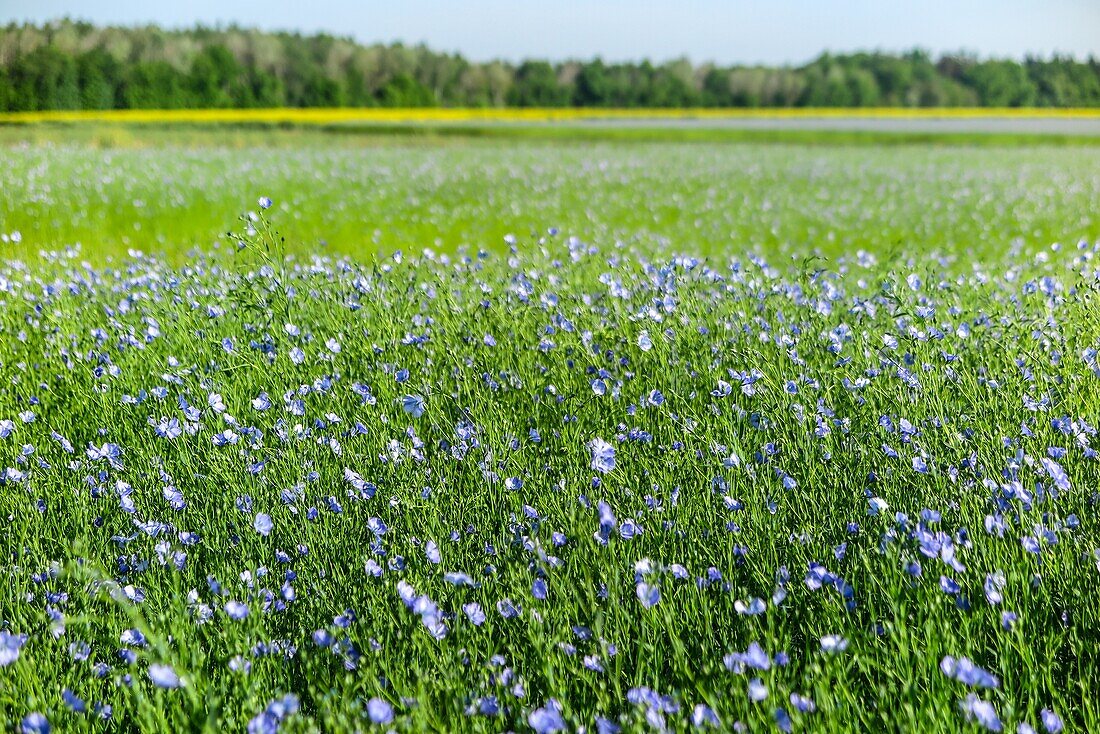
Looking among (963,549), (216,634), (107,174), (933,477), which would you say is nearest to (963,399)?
(933,477)

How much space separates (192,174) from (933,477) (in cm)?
1624

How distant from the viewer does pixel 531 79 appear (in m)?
67.6

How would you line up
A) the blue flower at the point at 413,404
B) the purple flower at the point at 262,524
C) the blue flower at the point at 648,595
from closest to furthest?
the blue flower at the point at 648,595, the purple flower at the point at 262,524, the blue flower at the point at 413,404

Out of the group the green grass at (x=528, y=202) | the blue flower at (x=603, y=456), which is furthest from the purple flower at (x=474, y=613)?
the green grass at (x=528, y=202)

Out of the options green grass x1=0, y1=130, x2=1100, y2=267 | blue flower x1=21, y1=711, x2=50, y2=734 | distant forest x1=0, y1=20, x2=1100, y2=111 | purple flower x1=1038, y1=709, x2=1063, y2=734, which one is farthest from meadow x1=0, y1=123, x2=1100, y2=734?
distant forest x1=0, y1=20, x2=1100, y2=111

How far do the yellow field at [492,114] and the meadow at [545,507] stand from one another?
42291 mm

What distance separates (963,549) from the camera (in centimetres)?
223

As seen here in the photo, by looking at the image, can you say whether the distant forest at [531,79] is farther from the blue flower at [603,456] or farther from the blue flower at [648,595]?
the blue flower at [648,595]

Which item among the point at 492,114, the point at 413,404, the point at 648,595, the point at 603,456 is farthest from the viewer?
the point at 492,114

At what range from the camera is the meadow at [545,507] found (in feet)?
6.35

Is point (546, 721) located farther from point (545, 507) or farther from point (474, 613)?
point (545, 507)

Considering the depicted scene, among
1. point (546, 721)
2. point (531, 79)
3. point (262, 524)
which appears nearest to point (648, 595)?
point (546, 721)

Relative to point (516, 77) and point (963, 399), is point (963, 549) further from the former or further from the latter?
point (516, 77)

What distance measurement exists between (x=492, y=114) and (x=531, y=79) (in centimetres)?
1131
